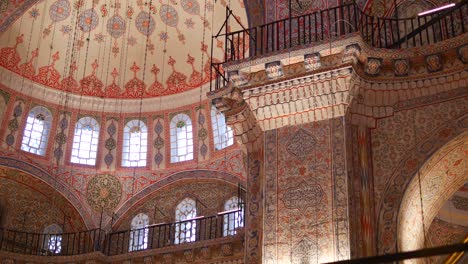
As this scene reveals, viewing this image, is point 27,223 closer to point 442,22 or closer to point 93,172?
point 93,172

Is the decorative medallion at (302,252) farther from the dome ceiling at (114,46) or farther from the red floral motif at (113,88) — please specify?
the red floral motif at (113,88)

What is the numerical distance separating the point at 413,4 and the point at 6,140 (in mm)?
9633

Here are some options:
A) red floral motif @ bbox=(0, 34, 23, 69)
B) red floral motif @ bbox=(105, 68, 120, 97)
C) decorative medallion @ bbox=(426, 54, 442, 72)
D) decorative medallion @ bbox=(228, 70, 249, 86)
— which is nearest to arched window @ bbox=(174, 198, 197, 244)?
red floral motif @ bbox=(105, 68, 120, 97)

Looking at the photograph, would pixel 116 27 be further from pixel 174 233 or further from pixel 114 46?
pixel 174 233

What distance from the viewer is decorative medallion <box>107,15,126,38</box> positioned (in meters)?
16.1

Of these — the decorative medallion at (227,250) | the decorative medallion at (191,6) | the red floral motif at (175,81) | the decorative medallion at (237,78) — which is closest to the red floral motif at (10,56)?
the red floral motif at (175,81)

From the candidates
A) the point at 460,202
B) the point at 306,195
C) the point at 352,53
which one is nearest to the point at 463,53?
the point at 352,53

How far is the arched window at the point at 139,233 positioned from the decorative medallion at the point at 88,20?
Answer: 4523 mm

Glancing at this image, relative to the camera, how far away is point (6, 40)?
1560cm

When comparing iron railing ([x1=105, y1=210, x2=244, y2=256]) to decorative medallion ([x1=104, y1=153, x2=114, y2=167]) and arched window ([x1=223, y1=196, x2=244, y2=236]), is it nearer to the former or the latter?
arched window ([x1=223, y1=196, x2=244, y2=236])

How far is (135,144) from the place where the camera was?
16406mm

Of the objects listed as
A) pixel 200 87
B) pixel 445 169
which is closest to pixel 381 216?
pixel 445 169

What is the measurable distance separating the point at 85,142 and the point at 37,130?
1.13m

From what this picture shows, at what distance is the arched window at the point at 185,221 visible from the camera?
15.1m
